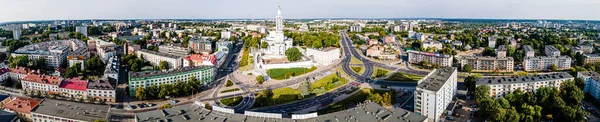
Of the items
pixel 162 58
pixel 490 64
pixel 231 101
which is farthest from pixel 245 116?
pixel 490 64

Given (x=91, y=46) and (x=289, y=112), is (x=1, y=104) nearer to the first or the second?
(x=289, y=112)

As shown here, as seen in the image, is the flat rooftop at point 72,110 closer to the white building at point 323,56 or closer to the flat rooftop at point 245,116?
the flat rooftop at point 245,116

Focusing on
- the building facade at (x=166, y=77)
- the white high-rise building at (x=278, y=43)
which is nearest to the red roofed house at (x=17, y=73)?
the building facade at (x=166, y=77)

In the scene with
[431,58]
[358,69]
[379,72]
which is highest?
[431,58]

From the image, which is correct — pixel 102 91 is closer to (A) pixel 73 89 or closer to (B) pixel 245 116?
(A) pixel 73 89

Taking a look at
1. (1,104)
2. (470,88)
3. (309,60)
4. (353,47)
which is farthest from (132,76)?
(353,47)
